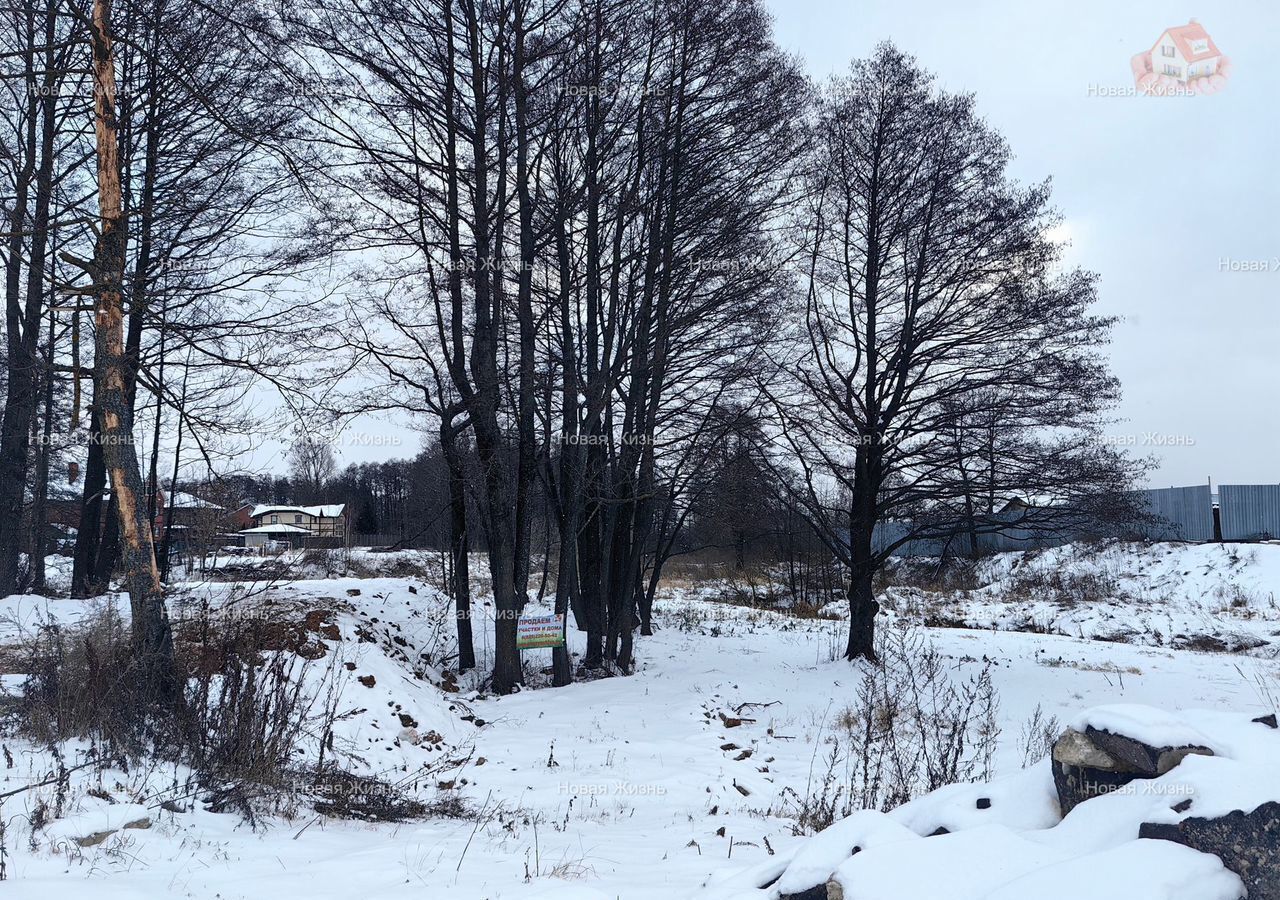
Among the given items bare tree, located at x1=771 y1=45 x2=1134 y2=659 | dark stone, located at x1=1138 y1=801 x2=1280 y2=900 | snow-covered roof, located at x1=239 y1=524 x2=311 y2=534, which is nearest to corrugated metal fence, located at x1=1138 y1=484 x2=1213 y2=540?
bare tree, located at x1=771 y1=45 x2=1134 y2=659

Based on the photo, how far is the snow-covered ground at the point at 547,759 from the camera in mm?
4582

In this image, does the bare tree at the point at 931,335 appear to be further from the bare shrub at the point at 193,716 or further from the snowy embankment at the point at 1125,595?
the bare shrub at the point at 193,716

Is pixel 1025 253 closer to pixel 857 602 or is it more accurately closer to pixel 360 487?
pixel 857 602

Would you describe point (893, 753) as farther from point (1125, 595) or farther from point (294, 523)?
point (294, 523)

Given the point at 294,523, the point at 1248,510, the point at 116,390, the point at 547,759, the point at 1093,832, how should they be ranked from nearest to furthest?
the point at 1093,832 < the point at 116,390 < the point at 547,759 < the point at 1248,510 < the point at 294,523

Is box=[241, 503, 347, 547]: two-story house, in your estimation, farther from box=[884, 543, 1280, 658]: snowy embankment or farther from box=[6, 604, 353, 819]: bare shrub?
box=[6, 604, 353, 819]: bare shrub

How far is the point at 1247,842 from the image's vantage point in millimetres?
3076

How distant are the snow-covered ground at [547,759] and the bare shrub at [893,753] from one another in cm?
21

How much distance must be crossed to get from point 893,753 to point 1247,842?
4154mm

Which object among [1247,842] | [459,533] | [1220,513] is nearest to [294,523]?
[459,533]

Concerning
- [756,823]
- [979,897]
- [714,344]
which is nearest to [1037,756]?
[756,823]

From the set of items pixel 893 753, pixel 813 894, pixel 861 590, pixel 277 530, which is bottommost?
pixel 893 753

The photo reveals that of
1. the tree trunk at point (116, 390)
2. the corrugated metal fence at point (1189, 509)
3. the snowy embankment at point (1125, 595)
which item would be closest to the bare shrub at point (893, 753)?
the snowy embankment at point (1125, 595)

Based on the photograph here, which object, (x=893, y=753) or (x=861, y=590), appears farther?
(x=861, y=590)
